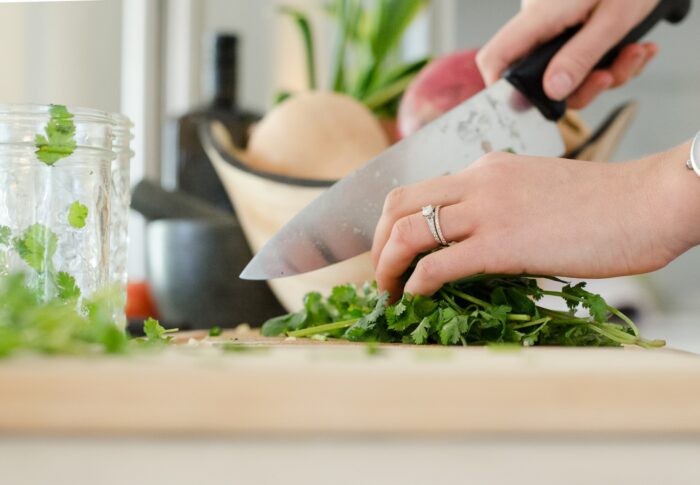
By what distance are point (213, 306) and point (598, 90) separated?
649mm

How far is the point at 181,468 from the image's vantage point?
1.34 feet

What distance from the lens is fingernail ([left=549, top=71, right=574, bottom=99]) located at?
104 cm

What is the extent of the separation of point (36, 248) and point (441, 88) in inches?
27.7

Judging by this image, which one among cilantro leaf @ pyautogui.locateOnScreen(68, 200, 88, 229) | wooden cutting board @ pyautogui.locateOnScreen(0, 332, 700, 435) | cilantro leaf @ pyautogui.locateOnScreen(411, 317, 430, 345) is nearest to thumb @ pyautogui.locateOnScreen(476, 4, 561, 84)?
cilantro leaf @ pyautogui.locateOnScreen(411, 317, 430, 345)

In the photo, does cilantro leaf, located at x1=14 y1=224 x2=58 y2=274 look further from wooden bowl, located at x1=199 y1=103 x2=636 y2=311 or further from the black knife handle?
the black knife handle

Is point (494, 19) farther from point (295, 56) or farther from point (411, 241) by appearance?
point (411, 241)

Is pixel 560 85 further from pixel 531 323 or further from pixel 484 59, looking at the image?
pixel 531 323

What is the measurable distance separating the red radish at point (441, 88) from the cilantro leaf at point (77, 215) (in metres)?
0.63

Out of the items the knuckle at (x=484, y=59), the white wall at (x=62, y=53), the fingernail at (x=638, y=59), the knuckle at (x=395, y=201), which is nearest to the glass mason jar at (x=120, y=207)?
the knuckle at (x=395, y=201)

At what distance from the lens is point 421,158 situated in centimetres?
98

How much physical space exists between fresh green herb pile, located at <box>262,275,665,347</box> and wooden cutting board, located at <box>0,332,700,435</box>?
0.29 m

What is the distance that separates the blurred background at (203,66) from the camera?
73.0 inches

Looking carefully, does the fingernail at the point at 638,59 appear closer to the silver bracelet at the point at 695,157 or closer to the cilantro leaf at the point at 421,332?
the silver bracelet at the point at 695,157

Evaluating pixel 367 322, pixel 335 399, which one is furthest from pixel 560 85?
pixel 335 399
